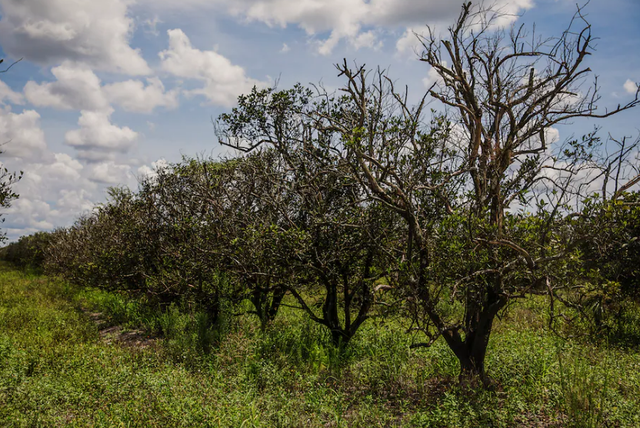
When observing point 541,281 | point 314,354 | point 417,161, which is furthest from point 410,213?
point 314,354

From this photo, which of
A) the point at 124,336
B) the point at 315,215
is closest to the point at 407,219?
the point at 315,215

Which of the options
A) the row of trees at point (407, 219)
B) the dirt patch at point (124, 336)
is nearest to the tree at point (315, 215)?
the row of trees at point (407, 219)

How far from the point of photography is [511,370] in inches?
283

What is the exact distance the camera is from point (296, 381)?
7090mm

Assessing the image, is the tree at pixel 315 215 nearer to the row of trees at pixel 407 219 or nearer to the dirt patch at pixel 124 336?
the row of trees at pixel 407 219

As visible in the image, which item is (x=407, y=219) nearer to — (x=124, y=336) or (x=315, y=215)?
(x=315, y=215)

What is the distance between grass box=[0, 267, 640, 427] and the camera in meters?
5.52

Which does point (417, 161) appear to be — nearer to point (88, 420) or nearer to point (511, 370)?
point (511, 370)

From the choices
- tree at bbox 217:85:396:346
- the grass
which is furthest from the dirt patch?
tree at bbox 217:85:396:346

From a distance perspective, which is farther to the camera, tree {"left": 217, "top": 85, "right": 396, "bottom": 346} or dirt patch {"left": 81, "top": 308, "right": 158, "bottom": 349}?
dirt patch {"left": 81, "top": 308, "right": 158, "bottom": 349}

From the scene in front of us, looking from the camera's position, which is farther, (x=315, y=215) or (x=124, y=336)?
(x=124, y=336)

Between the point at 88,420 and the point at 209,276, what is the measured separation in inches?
185

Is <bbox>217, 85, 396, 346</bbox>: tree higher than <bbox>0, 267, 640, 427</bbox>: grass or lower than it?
higher

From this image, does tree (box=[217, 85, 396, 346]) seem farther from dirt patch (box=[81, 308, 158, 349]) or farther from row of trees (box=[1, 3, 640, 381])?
dirt patch (box=[81, 308, 158, 349])
